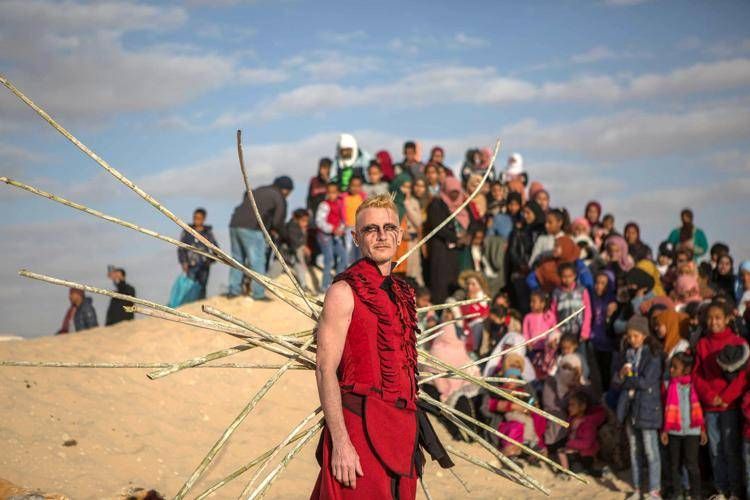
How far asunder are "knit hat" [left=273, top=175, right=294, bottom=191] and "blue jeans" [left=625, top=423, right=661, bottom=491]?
219 inches

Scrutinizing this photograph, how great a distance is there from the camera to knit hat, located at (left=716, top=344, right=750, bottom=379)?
261 inches

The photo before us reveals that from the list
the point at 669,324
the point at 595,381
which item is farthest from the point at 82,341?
the point at 669,324

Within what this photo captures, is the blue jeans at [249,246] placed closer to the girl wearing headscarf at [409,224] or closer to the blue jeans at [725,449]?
the girl wearing headscarf at [409,224]

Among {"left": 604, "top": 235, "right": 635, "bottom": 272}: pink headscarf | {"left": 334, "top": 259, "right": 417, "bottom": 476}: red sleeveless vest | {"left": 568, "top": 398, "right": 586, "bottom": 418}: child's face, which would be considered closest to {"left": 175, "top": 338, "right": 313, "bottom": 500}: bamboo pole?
{"left": 334, "top": 259, "right": 417, "bottom": 476}: red sleeveless vest

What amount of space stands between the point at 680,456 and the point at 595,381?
138 cm

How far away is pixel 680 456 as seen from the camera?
22.6ft

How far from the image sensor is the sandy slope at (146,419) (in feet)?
23.2

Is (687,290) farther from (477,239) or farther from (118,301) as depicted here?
(118,301)

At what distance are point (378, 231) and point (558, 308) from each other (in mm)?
5672

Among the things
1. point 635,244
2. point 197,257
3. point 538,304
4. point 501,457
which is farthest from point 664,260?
point 501,457

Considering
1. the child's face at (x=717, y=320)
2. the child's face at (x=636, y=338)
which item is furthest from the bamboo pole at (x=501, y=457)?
the child's face at (x=636, y=338)

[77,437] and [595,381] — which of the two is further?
[595,381]

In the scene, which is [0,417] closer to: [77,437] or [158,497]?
[77,437]

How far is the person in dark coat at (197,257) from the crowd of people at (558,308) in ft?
0.09
